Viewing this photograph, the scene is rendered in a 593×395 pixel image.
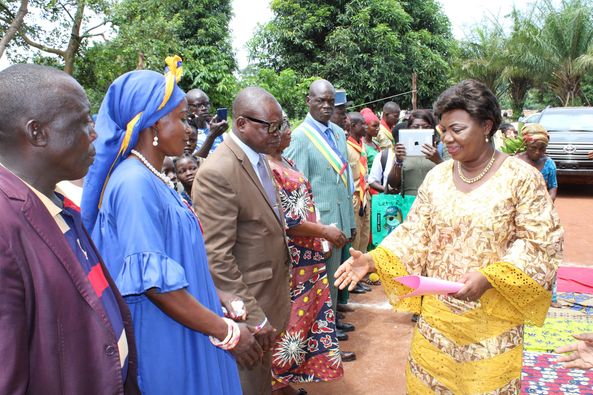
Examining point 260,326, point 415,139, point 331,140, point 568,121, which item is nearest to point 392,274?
point 260,326

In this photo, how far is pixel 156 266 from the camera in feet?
5.95

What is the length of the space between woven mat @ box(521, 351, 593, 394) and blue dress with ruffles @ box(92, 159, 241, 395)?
269 cm

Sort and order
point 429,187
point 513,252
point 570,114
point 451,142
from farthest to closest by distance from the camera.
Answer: point 570,114 < point 429,187 < point 451,142 < point 513,252

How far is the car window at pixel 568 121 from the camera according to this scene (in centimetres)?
1241

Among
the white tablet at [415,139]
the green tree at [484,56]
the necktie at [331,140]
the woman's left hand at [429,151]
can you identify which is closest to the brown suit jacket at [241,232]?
the necktie at [331,140]

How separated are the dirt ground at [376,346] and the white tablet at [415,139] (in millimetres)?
1677

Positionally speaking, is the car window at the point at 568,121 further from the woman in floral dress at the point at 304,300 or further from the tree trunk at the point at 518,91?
the tree trunk at the point at 518,91

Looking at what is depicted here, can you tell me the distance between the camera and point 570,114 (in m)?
13.0

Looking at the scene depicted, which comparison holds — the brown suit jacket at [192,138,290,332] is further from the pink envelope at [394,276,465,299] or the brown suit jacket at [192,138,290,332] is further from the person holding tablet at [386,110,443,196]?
the person holding tablet at [386,110,443,196]

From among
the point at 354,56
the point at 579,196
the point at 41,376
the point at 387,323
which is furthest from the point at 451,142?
the point at 354,56

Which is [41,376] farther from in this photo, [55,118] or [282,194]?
[282,194]

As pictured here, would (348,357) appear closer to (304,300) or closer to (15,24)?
(304,300)

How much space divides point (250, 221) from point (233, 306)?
475 mm

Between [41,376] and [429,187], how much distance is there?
208 centimetres
